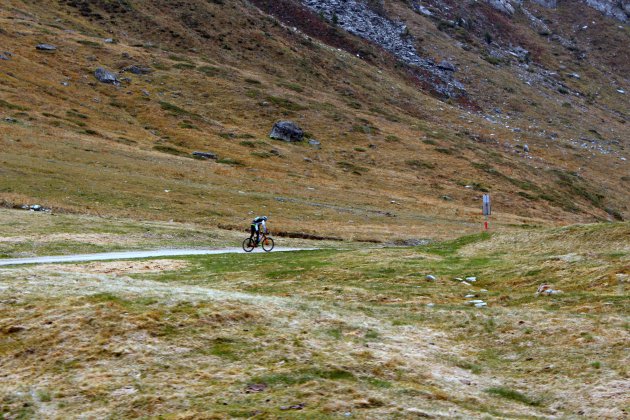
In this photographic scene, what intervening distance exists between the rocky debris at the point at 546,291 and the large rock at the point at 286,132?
8498cm

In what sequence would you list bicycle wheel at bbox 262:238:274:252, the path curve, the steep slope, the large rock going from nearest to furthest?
the path curve
bicycle wheel at bbox 262:238:274:252
the steep slope
the large rock

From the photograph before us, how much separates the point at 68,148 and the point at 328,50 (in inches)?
3224

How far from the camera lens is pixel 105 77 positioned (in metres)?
112

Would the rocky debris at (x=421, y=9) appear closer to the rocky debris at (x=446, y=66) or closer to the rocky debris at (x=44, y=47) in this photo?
the rocky debris at (x=446, y=66)

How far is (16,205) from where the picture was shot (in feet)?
165

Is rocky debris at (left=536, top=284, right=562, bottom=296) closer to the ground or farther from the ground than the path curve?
farther from the ground

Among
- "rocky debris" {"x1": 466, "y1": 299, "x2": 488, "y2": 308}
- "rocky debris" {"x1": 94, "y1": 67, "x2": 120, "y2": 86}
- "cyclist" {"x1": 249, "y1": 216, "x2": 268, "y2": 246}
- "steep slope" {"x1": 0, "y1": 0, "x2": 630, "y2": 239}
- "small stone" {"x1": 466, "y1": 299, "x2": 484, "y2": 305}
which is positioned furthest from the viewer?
"rocky debris" {"x1": 94, "y1": 67, "x2": 120, "y2": 86}

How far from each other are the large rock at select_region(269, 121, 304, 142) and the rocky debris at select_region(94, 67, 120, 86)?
2933 centimetres

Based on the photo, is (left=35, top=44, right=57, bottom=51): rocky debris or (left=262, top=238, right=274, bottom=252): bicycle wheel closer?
(left=262, top=238, right=274, bottom=252): bicycle wheel

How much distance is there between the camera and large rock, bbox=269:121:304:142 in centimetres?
10600

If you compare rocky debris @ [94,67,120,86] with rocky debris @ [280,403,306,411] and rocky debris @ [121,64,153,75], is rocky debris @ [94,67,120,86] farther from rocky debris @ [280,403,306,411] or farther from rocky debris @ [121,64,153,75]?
rocky debris @ [280,403,306,411]

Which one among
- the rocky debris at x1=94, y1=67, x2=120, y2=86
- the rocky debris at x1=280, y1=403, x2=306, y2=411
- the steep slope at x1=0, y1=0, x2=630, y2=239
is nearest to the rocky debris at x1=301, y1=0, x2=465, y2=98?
the steep slope at x1=0, y1=0, x2=630, y2=239

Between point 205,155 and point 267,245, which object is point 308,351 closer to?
point 267,245

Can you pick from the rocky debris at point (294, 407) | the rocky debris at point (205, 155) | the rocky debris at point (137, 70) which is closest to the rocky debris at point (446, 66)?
the rocky debris at point (137, 70)
